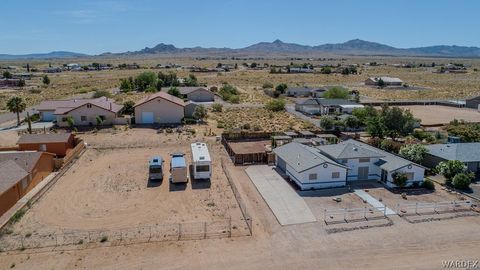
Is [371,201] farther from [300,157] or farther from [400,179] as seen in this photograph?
[300,157]

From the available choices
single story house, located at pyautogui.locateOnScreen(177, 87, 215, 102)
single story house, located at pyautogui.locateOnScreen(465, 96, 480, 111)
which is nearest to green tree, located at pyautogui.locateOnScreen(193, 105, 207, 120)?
single story house, located at pyautogui.locateOnScreen(177, 87, 215, 102)

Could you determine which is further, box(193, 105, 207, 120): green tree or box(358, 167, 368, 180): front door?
box(193, 105, 207, 120): green tree

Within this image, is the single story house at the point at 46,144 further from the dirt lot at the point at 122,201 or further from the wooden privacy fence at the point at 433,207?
the wooden privacy fence at the point at 433,207

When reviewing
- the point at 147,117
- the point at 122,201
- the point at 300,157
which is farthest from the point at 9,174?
the point at 147,117

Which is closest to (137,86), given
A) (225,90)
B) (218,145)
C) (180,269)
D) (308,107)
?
(225,90)

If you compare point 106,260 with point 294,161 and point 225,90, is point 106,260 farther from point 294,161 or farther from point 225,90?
point 225,90

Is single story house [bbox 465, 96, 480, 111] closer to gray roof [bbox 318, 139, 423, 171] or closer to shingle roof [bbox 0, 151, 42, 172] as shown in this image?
gray roof [bbox 318, 139, 423, 171]
